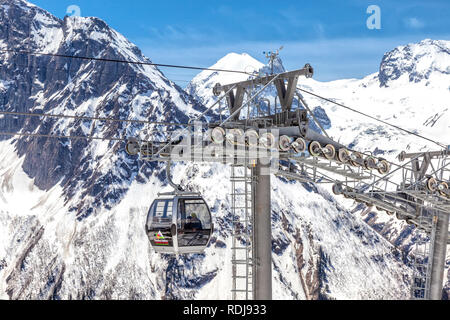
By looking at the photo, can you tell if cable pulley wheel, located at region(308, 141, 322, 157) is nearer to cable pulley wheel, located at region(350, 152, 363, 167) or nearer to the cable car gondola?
cable pulley wheel, located at region(350, 152, 363, 167)

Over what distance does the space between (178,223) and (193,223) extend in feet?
1.36

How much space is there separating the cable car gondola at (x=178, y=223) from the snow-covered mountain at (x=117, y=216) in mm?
118156

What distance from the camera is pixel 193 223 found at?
15336 mm

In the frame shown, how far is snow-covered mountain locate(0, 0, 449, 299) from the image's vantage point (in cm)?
13662

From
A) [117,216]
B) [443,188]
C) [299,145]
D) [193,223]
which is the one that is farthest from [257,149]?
[117,216]

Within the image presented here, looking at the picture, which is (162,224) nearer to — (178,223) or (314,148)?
(178,223)

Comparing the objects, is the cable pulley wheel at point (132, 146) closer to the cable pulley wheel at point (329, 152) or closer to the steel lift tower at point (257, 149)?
the steel lift tower at point (257, 149)

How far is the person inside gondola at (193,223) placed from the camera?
600 inches

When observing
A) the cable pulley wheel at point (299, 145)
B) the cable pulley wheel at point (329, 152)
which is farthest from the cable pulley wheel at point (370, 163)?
the cable pulley wheel at point (299, 145)

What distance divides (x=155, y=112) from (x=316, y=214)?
57.0 m

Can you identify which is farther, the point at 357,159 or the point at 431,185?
the point at 431,185
